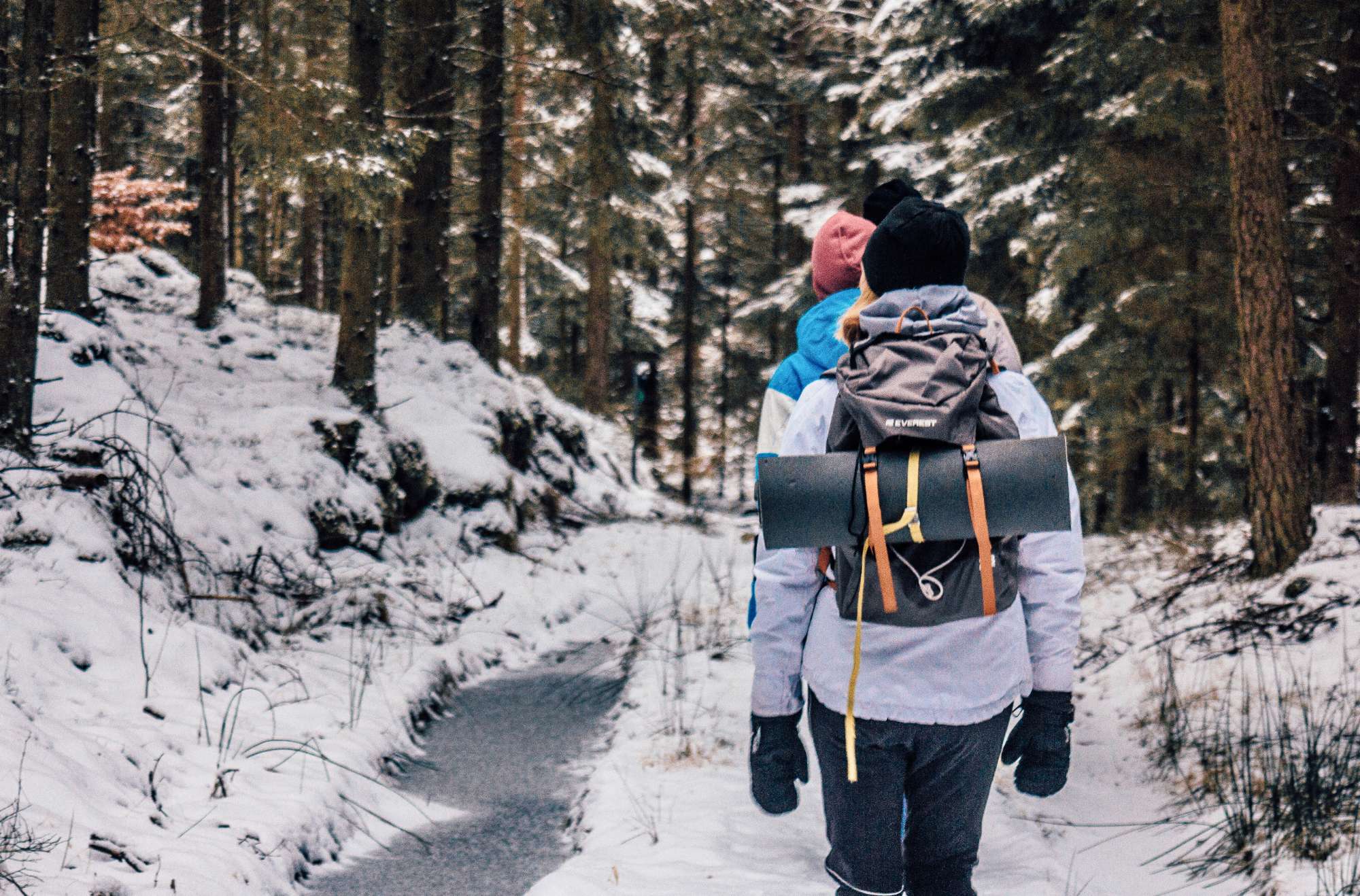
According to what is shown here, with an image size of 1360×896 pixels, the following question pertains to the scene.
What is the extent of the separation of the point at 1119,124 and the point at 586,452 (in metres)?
9.73

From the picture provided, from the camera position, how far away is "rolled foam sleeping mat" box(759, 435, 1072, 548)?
232cm

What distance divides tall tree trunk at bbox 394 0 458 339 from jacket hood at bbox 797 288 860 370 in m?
10.7

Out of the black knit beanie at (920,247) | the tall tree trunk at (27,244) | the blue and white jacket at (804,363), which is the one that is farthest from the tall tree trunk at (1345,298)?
the tall tree trunk at (27,244)

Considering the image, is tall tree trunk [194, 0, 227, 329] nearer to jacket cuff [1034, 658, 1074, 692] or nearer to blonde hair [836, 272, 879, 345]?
blonde hair [836, 272, 879, 345]

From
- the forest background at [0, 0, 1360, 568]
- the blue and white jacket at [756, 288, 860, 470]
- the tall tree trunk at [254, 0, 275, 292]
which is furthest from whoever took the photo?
the tall tree trunk at [254, 0, 275, 292]

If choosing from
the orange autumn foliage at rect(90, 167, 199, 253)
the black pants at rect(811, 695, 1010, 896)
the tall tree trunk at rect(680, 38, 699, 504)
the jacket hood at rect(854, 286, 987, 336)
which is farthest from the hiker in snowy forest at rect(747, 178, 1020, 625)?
the tall tree trunk at rect(680, 38, 699, 504)

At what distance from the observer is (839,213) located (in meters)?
3.82

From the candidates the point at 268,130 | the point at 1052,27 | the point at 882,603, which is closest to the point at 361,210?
the point at 268,130

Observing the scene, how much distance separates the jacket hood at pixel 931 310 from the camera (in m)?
2.50

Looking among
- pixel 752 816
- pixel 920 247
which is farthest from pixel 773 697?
pixel 752 816

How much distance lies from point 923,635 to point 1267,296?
6623 mm

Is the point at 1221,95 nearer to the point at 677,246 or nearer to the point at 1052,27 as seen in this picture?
the point at 1052,27

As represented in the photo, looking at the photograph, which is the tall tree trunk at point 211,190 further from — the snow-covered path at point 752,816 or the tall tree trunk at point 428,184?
the snow-covered path at point 752,816

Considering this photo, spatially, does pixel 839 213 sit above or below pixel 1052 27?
below
